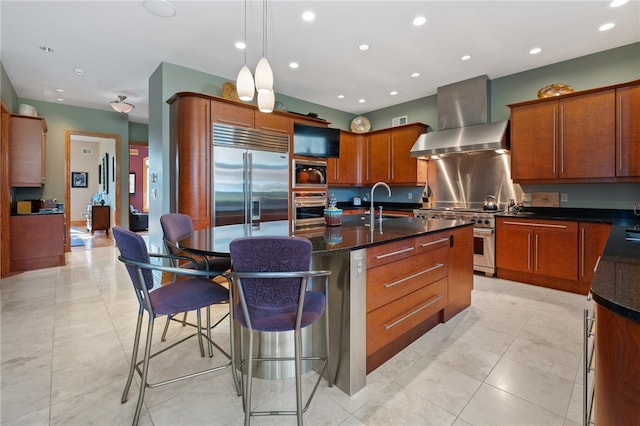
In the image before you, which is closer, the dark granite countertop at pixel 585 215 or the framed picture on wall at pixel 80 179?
the dark granite countertop at pixel 585 215

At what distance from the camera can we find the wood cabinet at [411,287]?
6.23 ft

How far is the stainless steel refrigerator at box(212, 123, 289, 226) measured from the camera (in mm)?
3961

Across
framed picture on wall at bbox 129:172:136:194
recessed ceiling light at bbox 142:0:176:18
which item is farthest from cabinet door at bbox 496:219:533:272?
framed picture on wall at bbox 129:172:136:194

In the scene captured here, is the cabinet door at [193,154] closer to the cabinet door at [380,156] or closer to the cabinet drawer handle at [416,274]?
the cabinet drawer handle at [416,274]

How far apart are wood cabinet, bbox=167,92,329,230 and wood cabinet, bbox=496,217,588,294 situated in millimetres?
3903

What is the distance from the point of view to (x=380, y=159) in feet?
19.4

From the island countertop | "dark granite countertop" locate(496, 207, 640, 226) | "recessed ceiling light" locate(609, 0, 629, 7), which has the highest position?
"recessed ceiling light" locate(609, 0, 629, 7)

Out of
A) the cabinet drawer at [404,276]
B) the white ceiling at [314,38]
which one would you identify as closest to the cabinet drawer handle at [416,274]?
the cabinet drawer at [404,276]

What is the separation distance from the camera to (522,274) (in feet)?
13.0

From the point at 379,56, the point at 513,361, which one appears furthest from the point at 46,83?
the point at 513,361

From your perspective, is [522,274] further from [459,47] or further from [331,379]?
[331,379]

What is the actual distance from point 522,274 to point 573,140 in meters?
1.76

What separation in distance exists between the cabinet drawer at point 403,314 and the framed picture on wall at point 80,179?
12207mm

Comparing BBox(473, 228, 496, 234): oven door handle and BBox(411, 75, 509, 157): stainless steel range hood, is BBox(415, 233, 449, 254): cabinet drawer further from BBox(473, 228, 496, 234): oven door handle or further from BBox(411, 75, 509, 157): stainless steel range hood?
BBox(411, 75, 509, 157): stainless steel range hood
